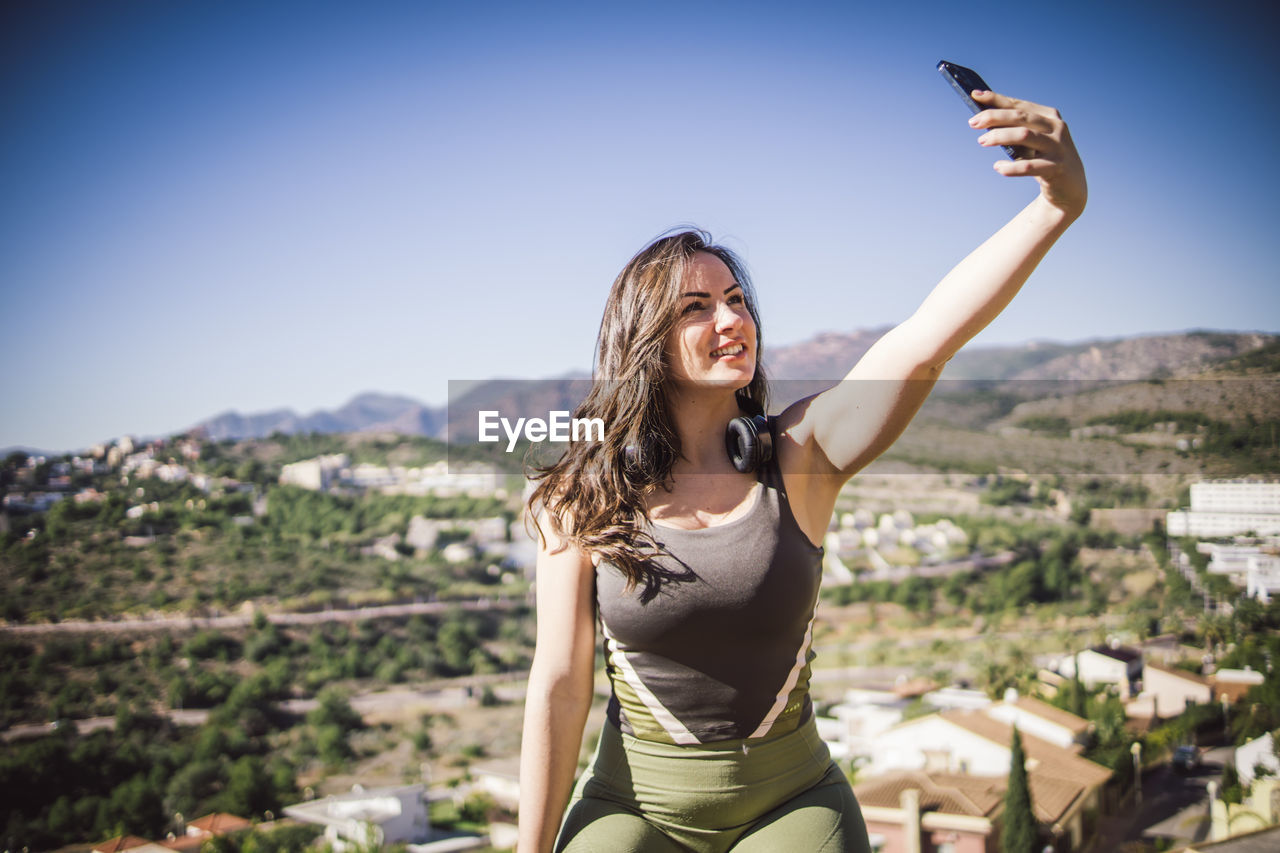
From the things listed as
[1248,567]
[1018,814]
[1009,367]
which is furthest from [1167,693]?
[1009,367]

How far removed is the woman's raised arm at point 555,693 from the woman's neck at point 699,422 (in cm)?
21

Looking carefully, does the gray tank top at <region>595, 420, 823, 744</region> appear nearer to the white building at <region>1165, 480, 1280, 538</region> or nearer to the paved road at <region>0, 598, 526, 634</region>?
the white building at <region>1165, 480, 1280, 538</region>

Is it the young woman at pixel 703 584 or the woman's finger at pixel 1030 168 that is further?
the young woman at pixel 703 584

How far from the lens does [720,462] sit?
1139 mm

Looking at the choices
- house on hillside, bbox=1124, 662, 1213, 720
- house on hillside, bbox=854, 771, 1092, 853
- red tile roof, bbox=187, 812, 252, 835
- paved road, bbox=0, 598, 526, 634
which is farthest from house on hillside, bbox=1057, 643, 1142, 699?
paved road, bbox=0, 598, 526, 634

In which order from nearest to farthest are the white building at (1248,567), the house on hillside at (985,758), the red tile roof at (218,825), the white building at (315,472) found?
the house on hillside at (985,758) < the white building at (1248,567) < the red tile roof at (218,825) < the white building at (315,472)

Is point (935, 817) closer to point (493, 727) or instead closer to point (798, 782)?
point (798, 782)

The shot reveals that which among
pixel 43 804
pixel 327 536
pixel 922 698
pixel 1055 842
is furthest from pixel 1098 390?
pixel 327 536

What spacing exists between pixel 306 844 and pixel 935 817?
9.10 metres

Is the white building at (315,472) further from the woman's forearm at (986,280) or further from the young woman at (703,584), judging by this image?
the woman's forearm at (986,280)

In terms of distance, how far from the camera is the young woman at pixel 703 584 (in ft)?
3.16

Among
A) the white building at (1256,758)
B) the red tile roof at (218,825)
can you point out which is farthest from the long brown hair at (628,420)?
the red tile roof at (218,825)

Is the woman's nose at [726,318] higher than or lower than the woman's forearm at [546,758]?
higher

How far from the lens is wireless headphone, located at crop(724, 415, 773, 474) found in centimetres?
108
